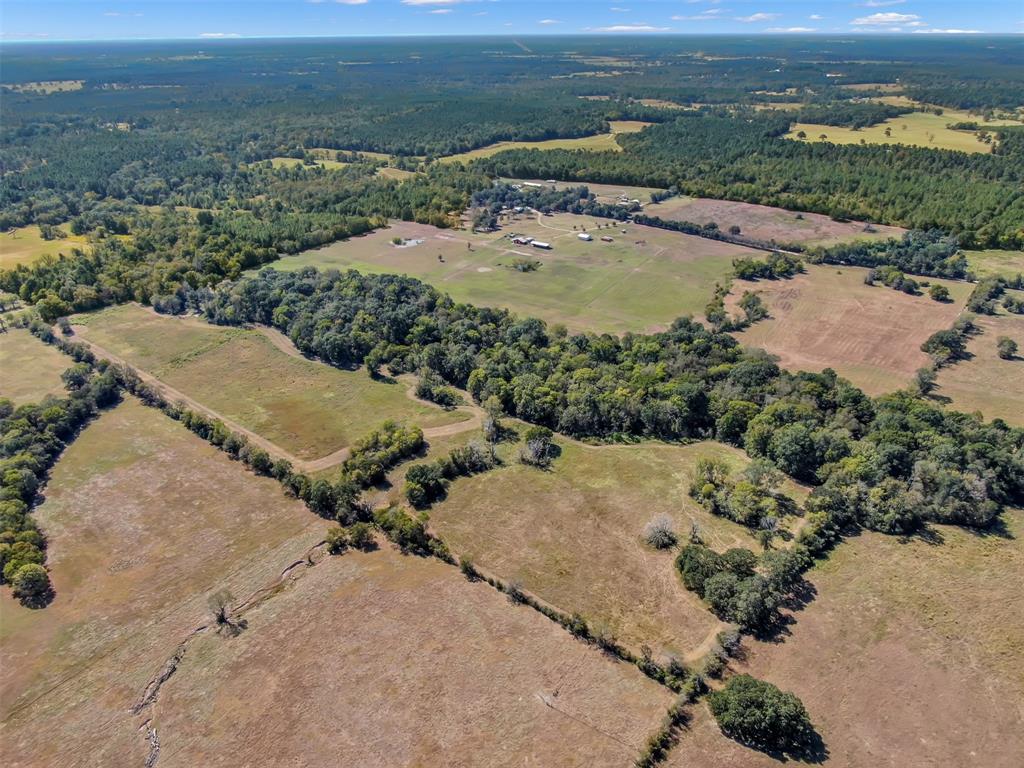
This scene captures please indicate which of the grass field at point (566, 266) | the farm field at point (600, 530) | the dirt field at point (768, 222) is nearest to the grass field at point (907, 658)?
the farm field at point (600, 530)

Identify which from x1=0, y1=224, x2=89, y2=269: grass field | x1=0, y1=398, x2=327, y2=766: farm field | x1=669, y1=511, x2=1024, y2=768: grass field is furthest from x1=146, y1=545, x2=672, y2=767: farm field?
x1=0, y1=224, x2=89, y2=269: grass field

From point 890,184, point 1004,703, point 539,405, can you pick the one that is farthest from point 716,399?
point 890,184

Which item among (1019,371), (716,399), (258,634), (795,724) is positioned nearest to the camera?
(795,724)

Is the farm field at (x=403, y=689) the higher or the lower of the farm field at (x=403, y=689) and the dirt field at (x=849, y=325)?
the lower

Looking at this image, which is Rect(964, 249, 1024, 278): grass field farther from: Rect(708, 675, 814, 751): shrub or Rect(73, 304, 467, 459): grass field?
Rect(708, 675, 814, 751): shrub

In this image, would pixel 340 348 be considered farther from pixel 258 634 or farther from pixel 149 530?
pixel 258 634

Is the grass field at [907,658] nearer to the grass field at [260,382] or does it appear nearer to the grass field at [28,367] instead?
the grass field at [260,382]
